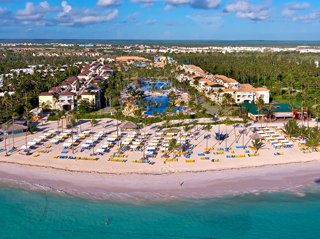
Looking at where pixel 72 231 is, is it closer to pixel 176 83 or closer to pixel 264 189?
pixel 264 189

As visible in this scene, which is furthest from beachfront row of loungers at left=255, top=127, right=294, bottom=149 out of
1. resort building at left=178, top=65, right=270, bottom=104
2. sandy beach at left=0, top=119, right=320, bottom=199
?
resort building at left=178, top=65, right=270, bottom=104

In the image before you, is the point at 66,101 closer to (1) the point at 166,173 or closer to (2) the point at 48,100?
(2) the point at 48,100

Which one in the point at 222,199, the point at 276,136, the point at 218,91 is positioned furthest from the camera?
the point at 218,91

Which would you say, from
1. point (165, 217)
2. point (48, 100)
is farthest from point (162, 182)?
point (48, 100)

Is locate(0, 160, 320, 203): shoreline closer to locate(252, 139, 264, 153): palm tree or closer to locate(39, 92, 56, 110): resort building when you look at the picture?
locate(252, 139, 264, 153): palm tree

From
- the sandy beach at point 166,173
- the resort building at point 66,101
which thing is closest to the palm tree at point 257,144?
the sandy beach at point 166,173

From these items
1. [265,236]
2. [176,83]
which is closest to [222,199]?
[265,236]
